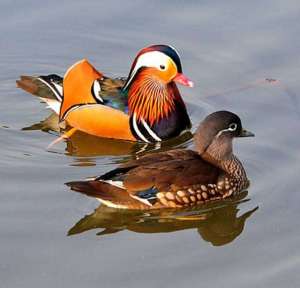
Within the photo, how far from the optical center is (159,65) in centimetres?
838

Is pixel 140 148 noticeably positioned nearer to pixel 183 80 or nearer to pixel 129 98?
pixel 129 98

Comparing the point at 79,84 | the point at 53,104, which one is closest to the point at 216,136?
the point at 79,84

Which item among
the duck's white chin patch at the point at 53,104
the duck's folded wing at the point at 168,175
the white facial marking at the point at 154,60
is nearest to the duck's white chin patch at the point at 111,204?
the duck's folded wing at the point at 168,175

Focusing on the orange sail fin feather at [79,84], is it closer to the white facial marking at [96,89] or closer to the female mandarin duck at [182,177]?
the white facial marking at [96,89]

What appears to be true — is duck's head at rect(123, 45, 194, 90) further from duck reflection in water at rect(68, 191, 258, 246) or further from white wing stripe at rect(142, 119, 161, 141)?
duck reflection in water at rect(68, 191, 258, 246)

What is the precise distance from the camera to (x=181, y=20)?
9688mm

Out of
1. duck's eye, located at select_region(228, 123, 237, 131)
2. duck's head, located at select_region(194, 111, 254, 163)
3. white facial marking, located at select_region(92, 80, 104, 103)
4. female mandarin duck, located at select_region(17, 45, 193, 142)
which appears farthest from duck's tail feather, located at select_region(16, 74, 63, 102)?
duck's eye, located at select_region(228, 123, 237, 131)

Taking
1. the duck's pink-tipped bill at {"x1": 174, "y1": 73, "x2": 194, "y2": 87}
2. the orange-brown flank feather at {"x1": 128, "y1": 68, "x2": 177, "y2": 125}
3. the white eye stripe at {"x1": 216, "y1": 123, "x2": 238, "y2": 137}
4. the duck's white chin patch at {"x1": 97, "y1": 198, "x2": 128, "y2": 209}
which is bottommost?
the duck's white chin patch at {"x1": 97, "y1": 198, "x2": 128, "y2": 209}

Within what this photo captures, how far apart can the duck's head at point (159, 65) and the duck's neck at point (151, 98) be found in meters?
0.05

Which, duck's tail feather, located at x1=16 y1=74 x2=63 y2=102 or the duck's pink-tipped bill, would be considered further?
duck's tail feather, located at x1=16 y1=74 x2=63 y2=102

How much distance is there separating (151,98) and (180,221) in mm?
2001

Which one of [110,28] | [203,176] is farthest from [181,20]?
[203,176]

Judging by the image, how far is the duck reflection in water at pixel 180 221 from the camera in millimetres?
6633

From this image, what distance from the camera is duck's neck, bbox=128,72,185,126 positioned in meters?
8.45
